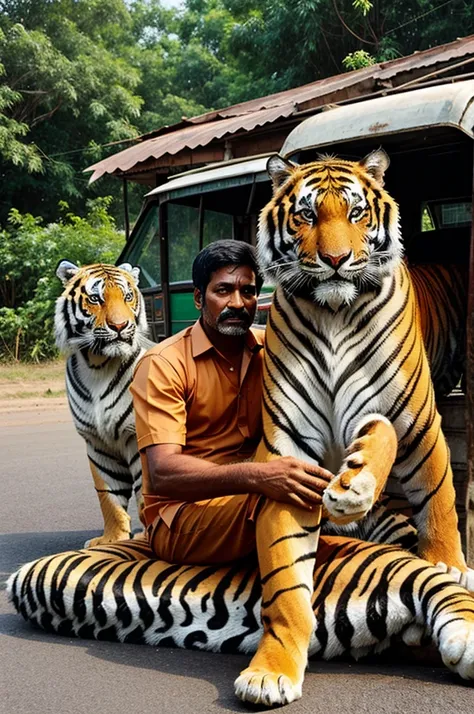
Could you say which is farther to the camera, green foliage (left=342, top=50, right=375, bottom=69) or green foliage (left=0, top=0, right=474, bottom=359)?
green foliage (left=0, top=0, right=474, bottom=359)

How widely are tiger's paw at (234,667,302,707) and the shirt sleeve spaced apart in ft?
3.01

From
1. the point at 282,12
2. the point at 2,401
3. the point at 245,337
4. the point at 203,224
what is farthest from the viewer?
the point at 282,12

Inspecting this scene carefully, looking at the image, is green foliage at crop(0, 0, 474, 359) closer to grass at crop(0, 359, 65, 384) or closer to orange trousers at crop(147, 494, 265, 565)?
grass at crop(0, 359, 65, 384)

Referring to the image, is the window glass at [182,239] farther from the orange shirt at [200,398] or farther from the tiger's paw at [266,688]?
the tiger's paw at [266,688]

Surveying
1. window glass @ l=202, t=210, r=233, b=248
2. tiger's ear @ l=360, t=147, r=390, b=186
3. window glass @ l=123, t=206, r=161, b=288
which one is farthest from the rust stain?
window glass @ l=123, t=206, r=161, b=288

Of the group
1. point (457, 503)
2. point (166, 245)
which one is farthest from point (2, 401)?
point (457, 503)

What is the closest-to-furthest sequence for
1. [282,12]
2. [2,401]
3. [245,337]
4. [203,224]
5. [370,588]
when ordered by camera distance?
[370,588]
[245,337]
[203,224]
[2,401]
[282,12]

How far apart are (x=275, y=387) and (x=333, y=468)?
372 millimetres

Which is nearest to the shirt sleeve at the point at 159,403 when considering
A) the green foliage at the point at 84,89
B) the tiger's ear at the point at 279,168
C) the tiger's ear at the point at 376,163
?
the tiger's ear at the point at 279,168

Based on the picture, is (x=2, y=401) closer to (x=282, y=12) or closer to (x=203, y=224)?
(x=203, y=224)

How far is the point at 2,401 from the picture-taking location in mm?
12539

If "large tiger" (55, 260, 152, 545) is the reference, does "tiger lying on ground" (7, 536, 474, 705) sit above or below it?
below

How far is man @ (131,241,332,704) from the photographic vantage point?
2.88m

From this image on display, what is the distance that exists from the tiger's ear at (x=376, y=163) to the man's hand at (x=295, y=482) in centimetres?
119
